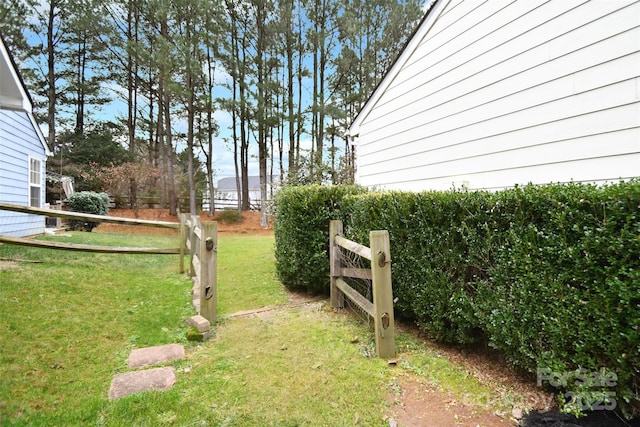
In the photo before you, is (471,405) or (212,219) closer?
(471,405)

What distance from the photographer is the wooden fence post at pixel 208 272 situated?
12.1ft

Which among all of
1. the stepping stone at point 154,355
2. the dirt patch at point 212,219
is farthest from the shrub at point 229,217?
the stepping stone at point 154,355

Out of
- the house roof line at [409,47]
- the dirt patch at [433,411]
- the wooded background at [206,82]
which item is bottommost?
the dirt patch at [433,411]

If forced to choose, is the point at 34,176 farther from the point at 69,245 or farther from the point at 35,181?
the point at 69,245

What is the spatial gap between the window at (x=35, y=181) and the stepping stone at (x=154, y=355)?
9.71m

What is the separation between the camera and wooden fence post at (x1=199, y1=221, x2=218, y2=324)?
370 cm

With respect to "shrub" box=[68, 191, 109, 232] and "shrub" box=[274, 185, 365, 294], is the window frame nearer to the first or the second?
"shrub" box=[68, 191, 109, 232]

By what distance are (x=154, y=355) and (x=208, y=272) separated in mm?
1027

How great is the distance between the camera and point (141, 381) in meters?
2.50

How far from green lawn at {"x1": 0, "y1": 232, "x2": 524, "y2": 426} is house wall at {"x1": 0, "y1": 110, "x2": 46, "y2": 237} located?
167 inches

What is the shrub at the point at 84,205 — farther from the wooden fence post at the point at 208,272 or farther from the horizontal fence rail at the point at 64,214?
the wooden fence post at the point at 208,272

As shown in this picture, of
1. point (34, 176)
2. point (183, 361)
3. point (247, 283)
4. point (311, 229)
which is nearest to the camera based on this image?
point (183, 361)

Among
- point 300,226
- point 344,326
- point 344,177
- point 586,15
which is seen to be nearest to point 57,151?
point 344,177

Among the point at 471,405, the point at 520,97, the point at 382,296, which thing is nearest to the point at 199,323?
the point at 382,296
